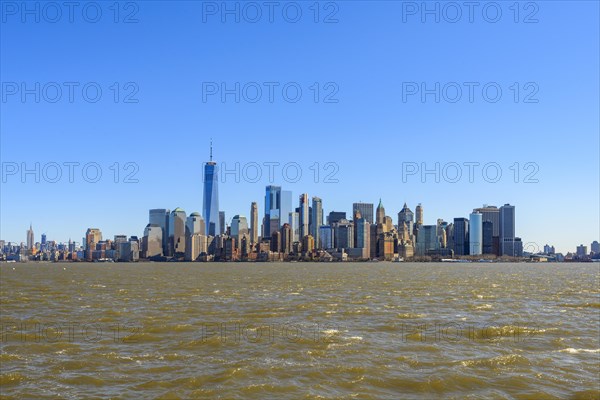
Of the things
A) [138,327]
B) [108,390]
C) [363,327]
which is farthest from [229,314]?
[108,390]

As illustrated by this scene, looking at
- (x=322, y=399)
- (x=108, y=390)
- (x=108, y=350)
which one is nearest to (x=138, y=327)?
(x=108, y=350)

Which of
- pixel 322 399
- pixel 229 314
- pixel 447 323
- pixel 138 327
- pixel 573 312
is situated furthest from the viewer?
pixel 573 312

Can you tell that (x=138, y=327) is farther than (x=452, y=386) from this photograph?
Yes

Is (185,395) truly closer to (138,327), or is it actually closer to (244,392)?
(244,392)

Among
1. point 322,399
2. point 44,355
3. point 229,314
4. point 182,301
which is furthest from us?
point 182,301

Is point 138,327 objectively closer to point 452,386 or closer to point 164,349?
point 164,349

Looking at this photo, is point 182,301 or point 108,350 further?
point 182,301

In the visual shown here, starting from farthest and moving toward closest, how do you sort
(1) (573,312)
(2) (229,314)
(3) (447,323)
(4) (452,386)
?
(1) (573,312), (2) (229,314), (3) (447,323), (4) (452,386)

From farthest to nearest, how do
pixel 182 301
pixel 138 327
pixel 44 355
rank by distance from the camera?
1. pixel 182 301
2. pixel 138 327
3. pixel 44 355
